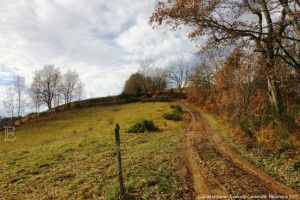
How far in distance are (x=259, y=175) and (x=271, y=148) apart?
3409mm

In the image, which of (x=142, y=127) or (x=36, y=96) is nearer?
(x=142, y=127)

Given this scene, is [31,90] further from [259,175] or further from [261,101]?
[259,175]

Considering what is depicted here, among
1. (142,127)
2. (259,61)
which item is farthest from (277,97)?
(142,127)

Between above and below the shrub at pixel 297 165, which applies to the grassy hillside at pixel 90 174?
below

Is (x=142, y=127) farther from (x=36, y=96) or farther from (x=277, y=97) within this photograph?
(x=36, y=96)

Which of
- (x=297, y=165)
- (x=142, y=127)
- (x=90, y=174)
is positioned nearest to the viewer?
(x=297, y=165)

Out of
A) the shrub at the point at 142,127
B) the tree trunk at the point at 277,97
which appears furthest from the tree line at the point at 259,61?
the shrub at the point at 142,127

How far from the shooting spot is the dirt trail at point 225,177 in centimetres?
921

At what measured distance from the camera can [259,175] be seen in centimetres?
1084

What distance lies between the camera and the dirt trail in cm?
921

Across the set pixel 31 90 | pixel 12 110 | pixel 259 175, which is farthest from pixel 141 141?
pixel 31 90

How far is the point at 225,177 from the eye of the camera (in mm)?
10820

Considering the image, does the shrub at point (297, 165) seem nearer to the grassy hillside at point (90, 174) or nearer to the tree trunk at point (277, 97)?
the grassy hillside at point (90, 174)

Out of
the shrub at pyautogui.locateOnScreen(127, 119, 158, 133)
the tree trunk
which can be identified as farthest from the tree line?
the shrub at pyautogui.locateOnScreen(127, 119, 158, 133)
